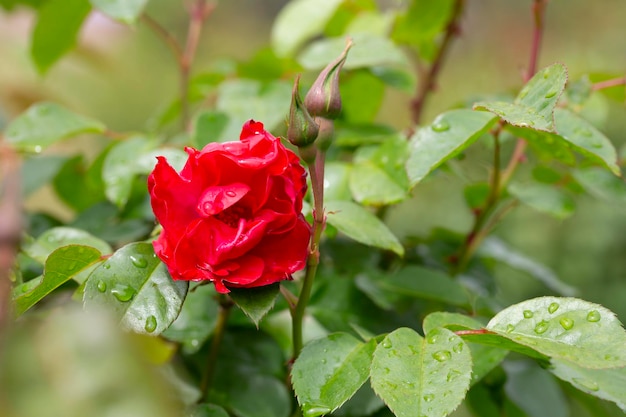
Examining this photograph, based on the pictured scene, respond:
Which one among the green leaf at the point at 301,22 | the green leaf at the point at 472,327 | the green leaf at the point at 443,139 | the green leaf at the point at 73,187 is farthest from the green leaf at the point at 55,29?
the green leaf at the point at 472,327

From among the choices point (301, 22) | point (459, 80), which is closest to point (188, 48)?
point (301, 22)

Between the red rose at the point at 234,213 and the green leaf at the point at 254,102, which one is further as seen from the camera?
the green leaf at the point at 254,102

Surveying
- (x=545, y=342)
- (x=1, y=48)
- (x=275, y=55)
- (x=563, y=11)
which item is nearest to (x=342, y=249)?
(x=275, y=55)

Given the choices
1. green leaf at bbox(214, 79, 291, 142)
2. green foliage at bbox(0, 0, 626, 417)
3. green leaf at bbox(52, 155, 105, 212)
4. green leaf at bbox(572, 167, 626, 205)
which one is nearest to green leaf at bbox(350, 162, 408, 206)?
green foliage at bbox(0, 0, 626, 417)

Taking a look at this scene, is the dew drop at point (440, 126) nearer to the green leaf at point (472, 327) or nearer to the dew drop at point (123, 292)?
the green leaf at point (472, 327)

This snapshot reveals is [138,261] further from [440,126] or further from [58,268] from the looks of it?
[440,126]
